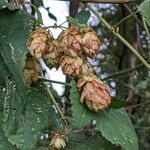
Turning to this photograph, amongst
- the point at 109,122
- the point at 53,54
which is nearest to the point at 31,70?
the point at 53,54

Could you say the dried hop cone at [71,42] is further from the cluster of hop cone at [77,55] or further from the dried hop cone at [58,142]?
the dried hop cone at [58,142]

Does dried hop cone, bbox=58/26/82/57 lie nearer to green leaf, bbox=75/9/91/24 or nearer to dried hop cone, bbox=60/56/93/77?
dried hop cone, bbox=60/56/93/77

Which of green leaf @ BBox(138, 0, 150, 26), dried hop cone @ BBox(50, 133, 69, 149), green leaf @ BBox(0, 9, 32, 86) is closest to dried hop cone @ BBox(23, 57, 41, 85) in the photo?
green leaf @ BBox(0, 9, 32, 86)

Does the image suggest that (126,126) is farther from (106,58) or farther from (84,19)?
(106,58)

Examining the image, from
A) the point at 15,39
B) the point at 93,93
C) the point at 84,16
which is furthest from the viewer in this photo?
the point at 84,16

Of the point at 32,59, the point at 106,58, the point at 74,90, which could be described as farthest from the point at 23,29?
the point at 106,58

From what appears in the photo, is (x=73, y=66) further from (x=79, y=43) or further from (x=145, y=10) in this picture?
(x=145, y=10)
